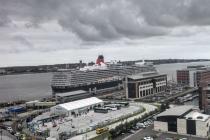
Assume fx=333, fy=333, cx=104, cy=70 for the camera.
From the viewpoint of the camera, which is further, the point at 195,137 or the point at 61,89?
the point at 61,89

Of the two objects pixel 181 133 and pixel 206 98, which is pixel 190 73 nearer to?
pixel 206 98

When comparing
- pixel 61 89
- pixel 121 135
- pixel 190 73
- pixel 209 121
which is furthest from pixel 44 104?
pixel 190 73

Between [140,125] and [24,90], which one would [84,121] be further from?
[24,90]

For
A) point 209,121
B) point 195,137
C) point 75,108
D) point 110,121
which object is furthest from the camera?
point 75,108

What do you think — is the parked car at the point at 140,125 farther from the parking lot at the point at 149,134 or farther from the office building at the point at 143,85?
the office building at the point at 143,85

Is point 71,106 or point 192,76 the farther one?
point 192,76

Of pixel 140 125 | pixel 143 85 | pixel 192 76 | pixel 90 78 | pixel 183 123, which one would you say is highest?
pixel 90 78

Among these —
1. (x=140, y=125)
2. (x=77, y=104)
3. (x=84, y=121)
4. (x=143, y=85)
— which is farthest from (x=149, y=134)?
(x=143, y=85)
